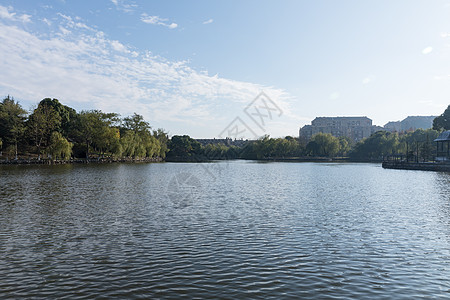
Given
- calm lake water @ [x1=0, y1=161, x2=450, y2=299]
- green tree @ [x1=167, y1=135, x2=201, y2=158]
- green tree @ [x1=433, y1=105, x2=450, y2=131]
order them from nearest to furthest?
calm lake water @ [x1=0, y1=161, x2=450, y2=299] < green tree @ [x1=433, y1=105, x2=450, y2=131] < green tree @ [x1=167, y1=135, x2=201, y2=158]

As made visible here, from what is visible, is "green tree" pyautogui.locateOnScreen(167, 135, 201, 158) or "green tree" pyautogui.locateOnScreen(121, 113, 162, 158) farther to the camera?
"green tree" pyautogui.locateOnScreen(167, 135, 201, 158)

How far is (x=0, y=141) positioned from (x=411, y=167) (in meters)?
86.9

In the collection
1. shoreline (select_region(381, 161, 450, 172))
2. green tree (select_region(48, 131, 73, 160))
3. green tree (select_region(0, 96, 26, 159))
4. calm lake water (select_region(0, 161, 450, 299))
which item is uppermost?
green tree (select_region(0, 96, 26, 159))

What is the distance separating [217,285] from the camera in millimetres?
8719

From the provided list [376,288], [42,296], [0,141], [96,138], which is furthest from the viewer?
[96,138]

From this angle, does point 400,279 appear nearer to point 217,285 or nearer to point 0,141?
point 217,285

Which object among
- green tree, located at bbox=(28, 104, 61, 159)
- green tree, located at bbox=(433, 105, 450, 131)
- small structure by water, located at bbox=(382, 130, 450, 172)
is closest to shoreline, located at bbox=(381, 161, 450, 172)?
small structure by water, located at bbox=(382, 130, 450, 172)

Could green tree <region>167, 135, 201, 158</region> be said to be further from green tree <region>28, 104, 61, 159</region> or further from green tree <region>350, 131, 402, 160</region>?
green tree <region>28, 104, 61, 159</region>

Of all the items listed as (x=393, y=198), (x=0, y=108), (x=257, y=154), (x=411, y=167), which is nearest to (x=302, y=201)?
(x=393, y=198)

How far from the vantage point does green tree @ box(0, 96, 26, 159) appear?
74.8 metres

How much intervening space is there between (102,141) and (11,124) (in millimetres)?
24526

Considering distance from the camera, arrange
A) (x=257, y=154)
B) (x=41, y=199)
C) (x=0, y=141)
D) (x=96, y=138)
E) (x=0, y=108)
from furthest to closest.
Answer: (x=257, y=154)
(x=96, y=138)
(x=0, y=108)
(x=0, y=141)
(x=41, y=199)

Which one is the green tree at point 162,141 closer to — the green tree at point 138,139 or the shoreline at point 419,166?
the green tree at point 138,139

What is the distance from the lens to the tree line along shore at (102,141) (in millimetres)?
77500
